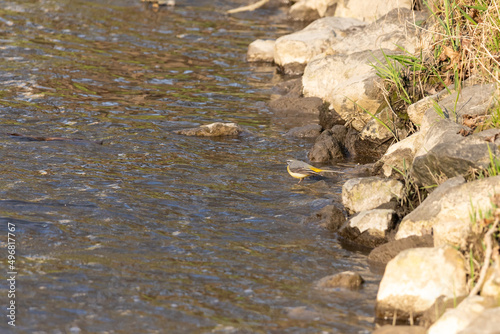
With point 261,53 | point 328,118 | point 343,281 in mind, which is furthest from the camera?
point 261,53

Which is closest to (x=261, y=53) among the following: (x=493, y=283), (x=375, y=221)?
(x=375, y=221)

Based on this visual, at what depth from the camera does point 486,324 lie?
14.4 ft

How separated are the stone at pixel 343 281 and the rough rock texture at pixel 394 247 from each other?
581 millimetres

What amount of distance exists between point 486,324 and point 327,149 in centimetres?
562

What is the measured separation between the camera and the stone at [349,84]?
34.4 feet

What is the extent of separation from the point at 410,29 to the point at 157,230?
704 centimetres

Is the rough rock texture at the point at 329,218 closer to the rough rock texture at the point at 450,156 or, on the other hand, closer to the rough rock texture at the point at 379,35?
the rough rock texture at the point at 450,156

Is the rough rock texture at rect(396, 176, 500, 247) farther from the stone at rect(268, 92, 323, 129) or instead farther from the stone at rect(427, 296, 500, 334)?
the stone at rect(268, 92, 323, 129)

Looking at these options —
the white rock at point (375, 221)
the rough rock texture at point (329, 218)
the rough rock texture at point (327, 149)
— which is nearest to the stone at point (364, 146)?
the rough rock texture at point (327, 149)

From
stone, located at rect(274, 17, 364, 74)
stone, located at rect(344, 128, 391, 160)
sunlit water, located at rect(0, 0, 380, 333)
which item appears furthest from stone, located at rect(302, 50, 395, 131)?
stone, located at rect(274, 17, 364, 74)

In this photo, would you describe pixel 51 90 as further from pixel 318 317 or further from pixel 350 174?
pixel 318 317

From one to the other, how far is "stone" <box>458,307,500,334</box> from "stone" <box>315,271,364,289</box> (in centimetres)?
147

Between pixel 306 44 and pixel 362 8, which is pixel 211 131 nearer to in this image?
pixel 306 44

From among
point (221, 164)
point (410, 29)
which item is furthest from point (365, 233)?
point (410, 29)
